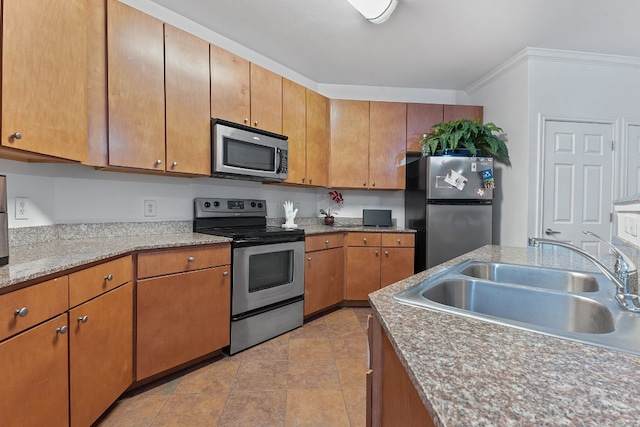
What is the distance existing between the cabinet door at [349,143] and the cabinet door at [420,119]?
1.58 ft

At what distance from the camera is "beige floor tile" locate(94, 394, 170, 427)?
4.84 feet

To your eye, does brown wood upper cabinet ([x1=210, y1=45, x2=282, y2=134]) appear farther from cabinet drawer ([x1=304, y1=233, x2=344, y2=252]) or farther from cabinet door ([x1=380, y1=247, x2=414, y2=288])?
cabinet door ([x1=380, y1=247, x2=414, y2=288])

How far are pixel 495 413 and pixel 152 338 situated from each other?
1.83 metres

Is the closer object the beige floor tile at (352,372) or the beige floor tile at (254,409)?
the beige floor tile at (254,409)

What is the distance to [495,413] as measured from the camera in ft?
1.24

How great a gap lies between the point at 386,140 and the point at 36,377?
317cm

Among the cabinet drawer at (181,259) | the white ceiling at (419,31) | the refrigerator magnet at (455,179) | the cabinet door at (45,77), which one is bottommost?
the cabinet drawer at (181,259)

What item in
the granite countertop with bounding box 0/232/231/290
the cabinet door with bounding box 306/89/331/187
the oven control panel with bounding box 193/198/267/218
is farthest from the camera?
the cabinet door with bounding box 306/89/331/187

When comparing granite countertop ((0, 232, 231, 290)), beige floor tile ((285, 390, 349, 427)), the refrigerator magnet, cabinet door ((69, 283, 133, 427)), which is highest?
the refrigerator magnet

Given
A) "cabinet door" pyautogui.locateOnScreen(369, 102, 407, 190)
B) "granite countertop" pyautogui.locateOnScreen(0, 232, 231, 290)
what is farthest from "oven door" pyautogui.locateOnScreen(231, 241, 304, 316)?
"cabinet door" pyautogui.locateOnScreen(369, 102, 407, 190)

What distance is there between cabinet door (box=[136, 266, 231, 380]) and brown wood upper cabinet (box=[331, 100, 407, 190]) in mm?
1769

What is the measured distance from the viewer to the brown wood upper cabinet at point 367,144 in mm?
3264

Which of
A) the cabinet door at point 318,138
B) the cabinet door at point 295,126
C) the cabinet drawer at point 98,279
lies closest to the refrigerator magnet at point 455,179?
the cabinet door at point 318,138

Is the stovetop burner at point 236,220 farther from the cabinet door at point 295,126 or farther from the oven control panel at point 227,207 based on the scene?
the cabinet door at point 295,126
